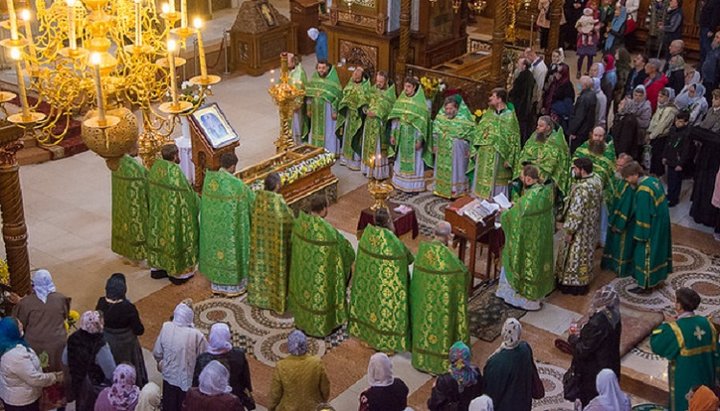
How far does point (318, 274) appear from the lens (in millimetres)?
9867

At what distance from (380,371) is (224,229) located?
3684 millimetres

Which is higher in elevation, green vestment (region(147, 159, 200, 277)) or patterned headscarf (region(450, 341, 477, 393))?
patterned headscarf (region(450, 341, 477, 393))

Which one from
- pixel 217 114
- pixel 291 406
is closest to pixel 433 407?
pixel 291 406

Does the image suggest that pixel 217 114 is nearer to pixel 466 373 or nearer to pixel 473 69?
pixel 473 69

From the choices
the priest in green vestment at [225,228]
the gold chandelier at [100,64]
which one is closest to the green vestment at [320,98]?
the priest in green vestment at [225,228]

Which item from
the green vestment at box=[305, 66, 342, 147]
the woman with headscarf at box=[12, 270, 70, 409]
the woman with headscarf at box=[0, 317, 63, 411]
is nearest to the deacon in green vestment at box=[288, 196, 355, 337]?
the woman with headscarf at box=[12, 270, 70, 409]

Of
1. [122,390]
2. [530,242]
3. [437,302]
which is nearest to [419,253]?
[437,302]

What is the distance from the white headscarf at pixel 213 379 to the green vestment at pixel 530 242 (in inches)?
159

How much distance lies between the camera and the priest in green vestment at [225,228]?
1048cm

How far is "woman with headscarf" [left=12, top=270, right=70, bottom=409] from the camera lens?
28.1ft

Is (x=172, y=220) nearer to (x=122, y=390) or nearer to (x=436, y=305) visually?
(x=436, y=305)

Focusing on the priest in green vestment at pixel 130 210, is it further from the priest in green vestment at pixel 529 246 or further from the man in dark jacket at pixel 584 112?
the man in dark jacket at pixel 584 112

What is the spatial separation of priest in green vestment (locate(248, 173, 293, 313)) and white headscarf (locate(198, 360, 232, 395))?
305cm

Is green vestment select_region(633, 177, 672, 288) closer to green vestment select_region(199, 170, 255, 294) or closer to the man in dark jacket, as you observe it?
the man in dark jacket
